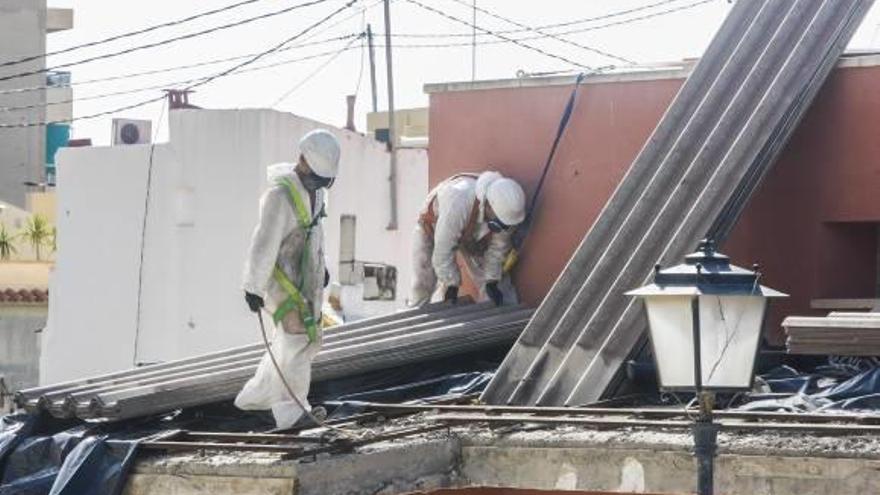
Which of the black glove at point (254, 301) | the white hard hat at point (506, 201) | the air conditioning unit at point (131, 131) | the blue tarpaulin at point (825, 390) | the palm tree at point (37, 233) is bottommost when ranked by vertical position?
the blue tarpaulin at point (825, 390)


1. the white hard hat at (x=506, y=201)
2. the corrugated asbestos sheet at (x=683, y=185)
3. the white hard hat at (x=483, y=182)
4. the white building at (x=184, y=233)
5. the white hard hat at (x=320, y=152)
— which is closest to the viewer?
the white hard hat at (x=320, y=152)

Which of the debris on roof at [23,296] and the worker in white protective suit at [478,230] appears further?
the debris on roof at [23,296]

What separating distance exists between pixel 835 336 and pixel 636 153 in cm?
431

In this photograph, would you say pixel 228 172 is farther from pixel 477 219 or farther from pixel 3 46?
pixel 3 46

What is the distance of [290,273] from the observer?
1111 cm

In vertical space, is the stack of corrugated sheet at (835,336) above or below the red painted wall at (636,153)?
below

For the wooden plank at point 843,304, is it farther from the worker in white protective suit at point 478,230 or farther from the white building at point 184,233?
the white building at point 184,233

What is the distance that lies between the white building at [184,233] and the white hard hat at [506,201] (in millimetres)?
9264

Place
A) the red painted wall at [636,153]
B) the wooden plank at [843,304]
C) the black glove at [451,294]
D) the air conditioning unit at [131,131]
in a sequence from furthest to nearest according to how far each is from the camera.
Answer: the air conditioning unit at [131,131]
the black glove at [451,294]
the red painted wall at [636,153]
the wooden plank at [843,304]

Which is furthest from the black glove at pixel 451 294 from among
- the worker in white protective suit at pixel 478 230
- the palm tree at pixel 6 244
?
the palm tree at pixel 6 244

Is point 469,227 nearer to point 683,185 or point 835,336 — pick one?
point 683,185

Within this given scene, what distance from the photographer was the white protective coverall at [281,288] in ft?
35.9

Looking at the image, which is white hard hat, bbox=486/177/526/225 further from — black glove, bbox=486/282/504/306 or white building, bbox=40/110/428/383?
white building, bbox=40/110/428/383

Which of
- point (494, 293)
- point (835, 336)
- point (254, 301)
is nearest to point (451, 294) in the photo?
point (494, 293)
